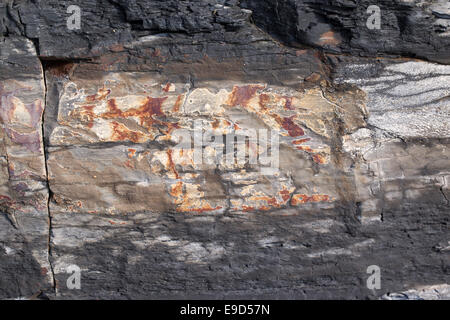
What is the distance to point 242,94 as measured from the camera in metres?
1.70

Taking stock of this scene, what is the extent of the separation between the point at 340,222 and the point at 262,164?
0.46m

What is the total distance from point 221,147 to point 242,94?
0.24 m

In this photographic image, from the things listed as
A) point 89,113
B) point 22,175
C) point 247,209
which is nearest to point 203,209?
point 247,209

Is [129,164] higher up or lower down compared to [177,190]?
higher up

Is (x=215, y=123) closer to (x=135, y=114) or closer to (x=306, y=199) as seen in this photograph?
(x=135, y=114)

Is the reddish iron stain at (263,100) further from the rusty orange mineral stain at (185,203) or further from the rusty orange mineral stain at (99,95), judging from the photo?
the rusty orange mineral stain at (99,95)

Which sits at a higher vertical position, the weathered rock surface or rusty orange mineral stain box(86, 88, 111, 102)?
rusty orange mineral stain box(86, 88, 111, 102)

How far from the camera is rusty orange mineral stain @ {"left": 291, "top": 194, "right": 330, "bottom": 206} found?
1.81 metres

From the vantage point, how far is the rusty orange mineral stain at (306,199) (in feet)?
5.92

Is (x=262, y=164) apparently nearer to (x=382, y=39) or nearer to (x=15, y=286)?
(x=382, y=39)

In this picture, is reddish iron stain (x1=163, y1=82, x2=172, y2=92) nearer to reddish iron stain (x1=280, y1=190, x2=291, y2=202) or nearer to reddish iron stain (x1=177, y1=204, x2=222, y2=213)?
reddish iron stain (x1=177, y1=204, x2=222, y2=213)

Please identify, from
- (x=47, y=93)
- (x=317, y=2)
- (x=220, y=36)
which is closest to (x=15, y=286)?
(x=47, y=93)

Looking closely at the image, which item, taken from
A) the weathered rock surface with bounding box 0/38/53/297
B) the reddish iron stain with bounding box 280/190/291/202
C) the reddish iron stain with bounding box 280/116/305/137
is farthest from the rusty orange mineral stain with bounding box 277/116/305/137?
the weathered rock surface with bounding box 0/38/53/297

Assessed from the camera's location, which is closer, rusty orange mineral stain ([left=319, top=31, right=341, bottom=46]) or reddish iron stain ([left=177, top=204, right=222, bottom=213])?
rusty orange mineral stain ([left=319, top=31, right=341, bottom=46])
